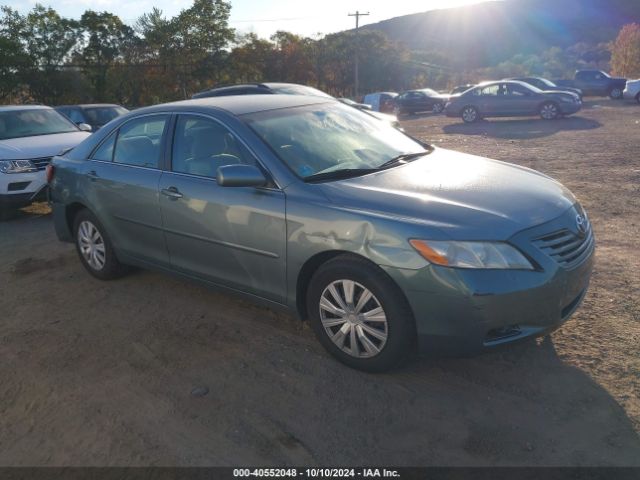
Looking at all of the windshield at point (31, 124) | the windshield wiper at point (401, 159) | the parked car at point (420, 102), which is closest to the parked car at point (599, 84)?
the parked car at point (420, 102)

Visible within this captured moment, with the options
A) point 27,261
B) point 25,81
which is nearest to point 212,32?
point 25,81

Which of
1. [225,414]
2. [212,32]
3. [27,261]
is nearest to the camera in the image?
[225,414]

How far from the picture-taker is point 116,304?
4.73 m

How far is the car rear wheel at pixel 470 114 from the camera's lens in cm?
1955

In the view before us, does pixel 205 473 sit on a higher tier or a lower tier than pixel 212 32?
lower

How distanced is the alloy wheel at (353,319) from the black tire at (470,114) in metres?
17.7

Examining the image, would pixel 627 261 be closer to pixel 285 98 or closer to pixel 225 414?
pixel 285 98

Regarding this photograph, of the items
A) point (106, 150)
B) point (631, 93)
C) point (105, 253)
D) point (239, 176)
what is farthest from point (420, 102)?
point (239, 176)

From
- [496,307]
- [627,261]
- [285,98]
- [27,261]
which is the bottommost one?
[27,261]

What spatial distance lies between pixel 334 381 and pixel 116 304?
2316 millimetres

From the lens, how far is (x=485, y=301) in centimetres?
289

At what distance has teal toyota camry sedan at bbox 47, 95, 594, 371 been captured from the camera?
2975mm

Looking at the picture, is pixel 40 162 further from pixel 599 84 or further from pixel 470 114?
pixel 599 84

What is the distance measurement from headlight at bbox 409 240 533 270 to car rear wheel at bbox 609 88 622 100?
Result: 28072mm
